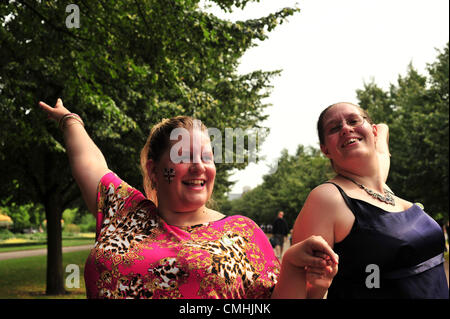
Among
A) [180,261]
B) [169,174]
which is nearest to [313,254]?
[180,261]

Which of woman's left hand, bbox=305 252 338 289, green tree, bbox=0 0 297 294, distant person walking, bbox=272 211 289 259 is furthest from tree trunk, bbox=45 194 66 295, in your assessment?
woman's left hand, bbox=305 252 338 289

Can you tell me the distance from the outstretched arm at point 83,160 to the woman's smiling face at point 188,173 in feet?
1.50

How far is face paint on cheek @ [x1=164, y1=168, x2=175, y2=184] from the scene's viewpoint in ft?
6.03

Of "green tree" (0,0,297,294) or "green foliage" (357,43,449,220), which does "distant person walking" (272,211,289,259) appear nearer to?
"green foliage" (357,43,449,220)

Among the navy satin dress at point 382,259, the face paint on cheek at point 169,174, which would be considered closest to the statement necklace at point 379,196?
the navy satin dress at point 382,259

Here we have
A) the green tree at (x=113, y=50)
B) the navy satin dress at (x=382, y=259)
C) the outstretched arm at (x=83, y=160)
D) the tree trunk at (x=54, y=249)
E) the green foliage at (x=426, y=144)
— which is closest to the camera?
the navy satin dress at (x=382, y=259)

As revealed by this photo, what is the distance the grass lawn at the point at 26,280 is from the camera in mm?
10795

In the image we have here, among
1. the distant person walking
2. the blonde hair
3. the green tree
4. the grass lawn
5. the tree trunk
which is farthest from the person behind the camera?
the distant person walking

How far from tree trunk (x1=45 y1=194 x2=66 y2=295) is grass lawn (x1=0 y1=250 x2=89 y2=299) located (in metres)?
0.28

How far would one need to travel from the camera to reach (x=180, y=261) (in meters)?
1.70

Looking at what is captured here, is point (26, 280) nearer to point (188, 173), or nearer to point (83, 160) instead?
point (83, 160)

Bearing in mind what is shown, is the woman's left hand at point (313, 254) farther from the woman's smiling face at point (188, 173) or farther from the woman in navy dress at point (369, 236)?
the woman's smiling face at point (188, 173)

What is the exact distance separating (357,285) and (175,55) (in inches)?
223

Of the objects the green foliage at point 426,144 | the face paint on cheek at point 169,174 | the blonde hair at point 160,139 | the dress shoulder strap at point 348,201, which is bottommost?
the dress shoulder strap at point 348,201
